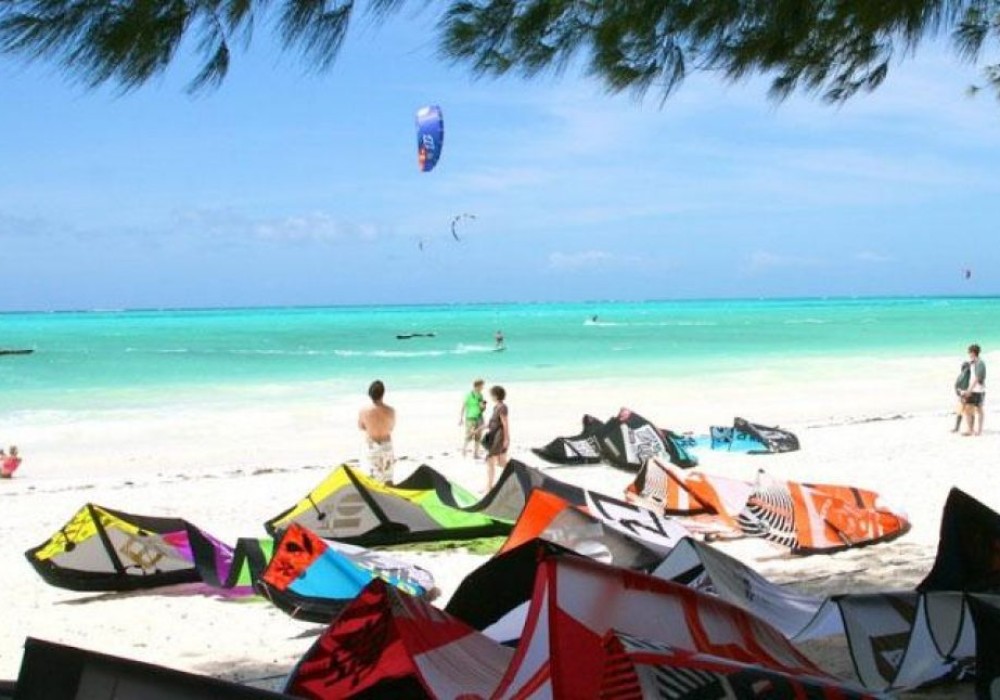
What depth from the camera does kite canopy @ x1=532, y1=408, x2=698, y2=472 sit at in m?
12.4

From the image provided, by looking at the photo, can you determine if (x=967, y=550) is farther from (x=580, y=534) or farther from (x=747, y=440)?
(x=747, y=440)

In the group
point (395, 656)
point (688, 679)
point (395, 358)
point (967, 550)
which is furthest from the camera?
point (395, 358)

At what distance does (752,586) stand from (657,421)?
51.8 feet

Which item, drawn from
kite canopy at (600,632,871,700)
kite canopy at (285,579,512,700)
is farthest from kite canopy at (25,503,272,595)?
kite canopy at (600,632,871,700)

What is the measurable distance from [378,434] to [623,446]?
3.51 meters

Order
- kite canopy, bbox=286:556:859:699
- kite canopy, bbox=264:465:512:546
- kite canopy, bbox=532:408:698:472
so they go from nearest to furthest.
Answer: kite canopy, bbox=286:556:859:699, kite canopy, bbox=264:465:512:546, kite canopy, bbox=532:408:698:472

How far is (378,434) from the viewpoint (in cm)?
1002

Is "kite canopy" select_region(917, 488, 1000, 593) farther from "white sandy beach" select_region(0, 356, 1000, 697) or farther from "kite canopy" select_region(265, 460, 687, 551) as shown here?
"kite canopy" select_region(265, 460, 687, 551)

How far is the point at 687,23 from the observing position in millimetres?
4238

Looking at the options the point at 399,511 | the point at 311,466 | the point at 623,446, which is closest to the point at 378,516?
the point at 399,511

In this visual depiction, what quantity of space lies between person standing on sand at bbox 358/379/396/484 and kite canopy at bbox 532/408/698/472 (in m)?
3.25

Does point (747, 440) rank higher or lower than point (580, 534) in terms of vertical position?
higher

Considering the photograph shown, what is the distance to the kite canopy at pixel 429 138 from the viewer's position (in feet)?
51.7

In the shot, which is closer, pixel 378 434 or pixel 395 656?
pixel 395 656
